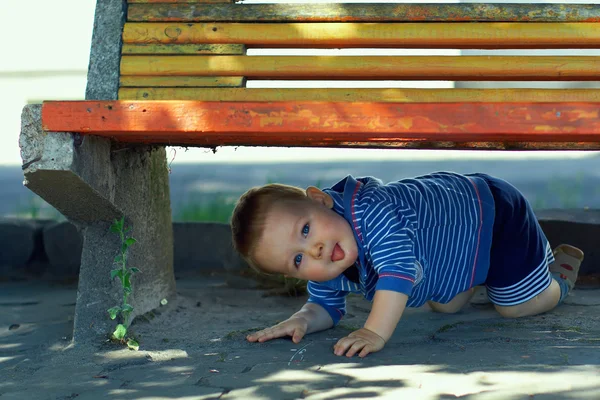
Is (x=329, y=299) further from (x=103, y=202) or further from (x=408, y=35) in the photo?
(x=408, y=35)

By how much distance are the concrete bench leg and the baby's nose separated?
31.2 inches

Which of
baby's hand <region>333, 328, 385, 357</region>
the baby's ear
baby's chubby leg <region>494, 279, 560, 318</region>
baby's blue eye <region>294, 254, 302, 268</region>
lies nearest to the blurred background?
the baby's ear

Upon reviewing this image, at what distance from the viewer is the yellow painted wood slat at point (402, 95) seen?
8.16ft

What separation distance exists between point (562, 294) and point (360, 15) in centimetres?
157

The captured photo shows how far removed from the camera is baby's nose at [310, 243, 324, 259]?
2625mm

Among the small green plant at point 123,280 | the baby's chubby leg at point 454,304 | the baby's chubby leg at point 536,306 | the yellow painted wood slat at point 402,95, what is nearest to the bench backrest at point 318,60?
the yellow painted wood slat at point 402,95

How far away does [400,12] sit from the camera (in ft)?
8.54

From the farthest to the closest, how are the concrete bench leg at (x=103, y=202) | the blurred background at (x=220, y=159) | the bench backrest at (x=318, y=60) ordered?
the blurred background at (x=220, y=159) < the concrete bench leg at (x=103, y=202) < the bench backrest at (x=318, y=60)

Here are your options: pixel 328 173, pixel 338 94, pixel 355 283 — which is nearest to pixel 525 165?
pixel 328 173

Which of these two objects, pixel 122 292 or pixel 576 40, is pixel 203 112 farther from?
pixel 576 40

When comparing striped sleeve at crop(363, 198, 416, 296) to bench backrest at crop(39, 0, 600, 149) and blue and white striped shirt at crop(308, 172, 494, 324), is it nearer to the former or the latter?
blue and white striped shirt at crop(308, 172, 494, 324)

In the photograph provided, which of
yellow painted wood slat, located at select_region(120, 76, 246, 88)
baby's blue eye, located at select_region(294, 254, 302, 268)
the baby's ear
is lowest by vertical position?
baby's blue eye, located at select_region(294, 254, 302, 268)

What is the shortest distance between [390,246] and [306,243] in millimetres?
286

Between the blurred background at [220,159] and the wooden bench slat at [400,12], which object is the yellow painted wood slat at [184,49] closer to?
the wooden bench slat at [400,12]
